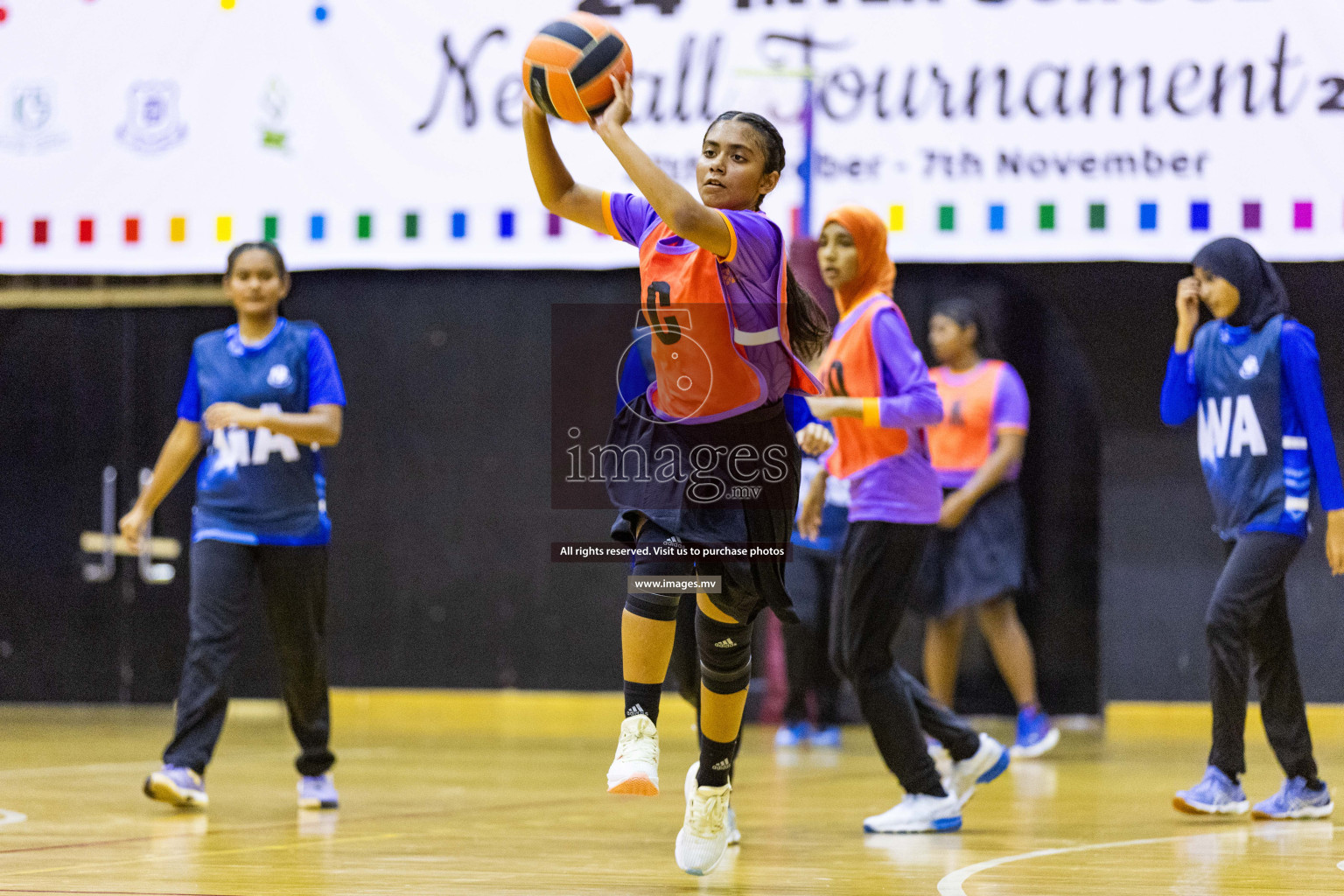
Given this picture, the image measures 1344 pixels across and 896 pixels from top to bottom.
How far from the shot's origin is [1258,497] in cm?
479

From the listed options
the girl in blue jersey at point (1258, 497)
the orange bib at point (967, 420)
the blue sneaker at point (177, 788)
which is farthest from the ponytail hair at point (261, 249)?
the orange bib at point (967, 420)

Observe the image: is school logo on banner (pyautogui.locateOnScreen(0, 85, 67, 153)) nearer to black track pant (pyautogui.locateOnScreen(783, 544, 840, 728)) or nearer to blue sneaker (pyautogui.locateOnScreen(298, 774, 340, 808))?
black track pant (pyautogui.locateOnScreen(783, 544, 840, 728))

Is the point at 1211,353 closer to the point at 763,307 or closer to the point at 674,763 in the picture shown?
the point at 763,307

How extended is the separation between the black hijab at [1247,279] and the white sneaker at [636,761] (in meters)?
2.55

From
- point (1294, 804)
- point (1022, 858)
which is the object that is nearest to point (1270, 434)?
point (1294, 804)

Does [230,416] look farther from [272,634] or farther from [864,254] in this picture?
[864,254]

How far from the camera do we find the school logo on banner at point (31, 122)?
304 inches

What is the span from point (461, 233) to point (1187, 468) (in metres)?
3.51

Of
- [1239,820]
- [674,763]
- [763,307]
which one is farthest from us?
[674,763]

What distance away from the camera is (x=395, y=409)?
332 inches

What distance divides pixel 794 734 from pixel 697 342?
4.36 metres

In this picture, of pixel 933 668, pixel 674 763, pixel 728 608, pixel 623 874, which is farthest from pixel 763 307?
pixel 933 668

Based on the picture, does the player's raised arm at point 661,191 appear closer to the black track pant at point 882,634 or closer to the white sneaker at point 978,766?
the black track pant at point 882,634

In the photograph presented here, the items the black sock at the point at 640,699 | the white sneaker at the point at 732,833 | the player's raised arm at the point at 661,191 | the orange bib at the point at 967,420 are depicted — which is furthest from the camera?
the orange bib at the point at 967,420
